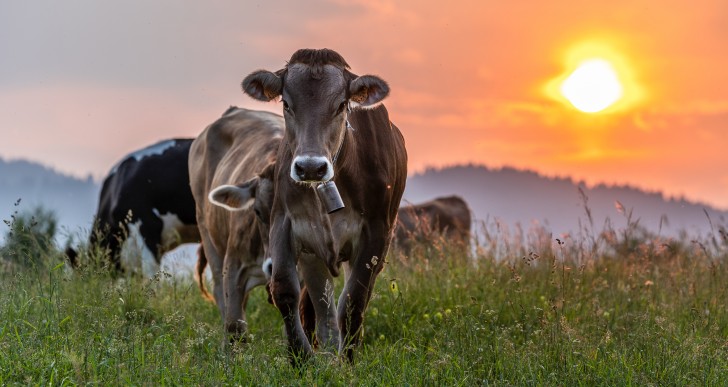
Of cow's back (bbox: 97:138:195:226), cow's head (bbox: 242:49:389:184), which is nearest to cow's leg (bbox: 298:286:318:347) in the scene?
cow's head (bbox: 242:49:389:184)

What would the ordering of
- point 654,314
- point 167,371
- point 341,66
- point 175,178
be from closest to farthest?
point 167,371 < point 341,66 < point 654,314 < point 175,178

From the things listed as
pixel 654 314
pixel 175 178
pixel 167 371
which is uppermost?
pixel 175 178

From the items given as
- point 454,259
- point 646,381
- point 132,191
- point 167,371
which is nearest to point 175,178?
point 132,191

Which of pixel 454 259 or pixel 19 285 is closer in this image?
pixel 19 285

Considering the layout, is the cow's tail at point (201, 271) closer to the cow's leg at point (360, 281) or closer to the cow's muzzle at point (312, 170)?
the cow's leg at point (360, 281)

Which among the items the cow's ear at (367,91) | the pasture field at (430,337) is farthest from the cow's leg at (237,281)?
the cow's ear at (367,91)

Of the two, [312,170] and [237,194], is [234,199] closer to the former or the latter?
[237,194]

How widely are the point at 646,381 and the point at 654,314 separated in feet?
10.0

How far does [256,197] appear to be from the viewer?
7.79 meters

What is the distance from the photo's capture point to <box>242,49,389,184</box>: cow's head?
22.3 feet

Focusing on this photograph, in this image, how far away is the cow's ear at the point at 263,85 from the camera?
23.5 ft

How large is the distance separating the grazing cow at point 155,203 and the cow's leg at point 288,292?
6853mm

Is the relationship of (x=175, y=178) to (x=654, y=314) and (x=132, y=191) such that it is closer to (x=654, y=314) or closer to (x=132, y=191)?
(x=132, y=191)

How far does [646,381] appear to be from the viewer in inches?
238
